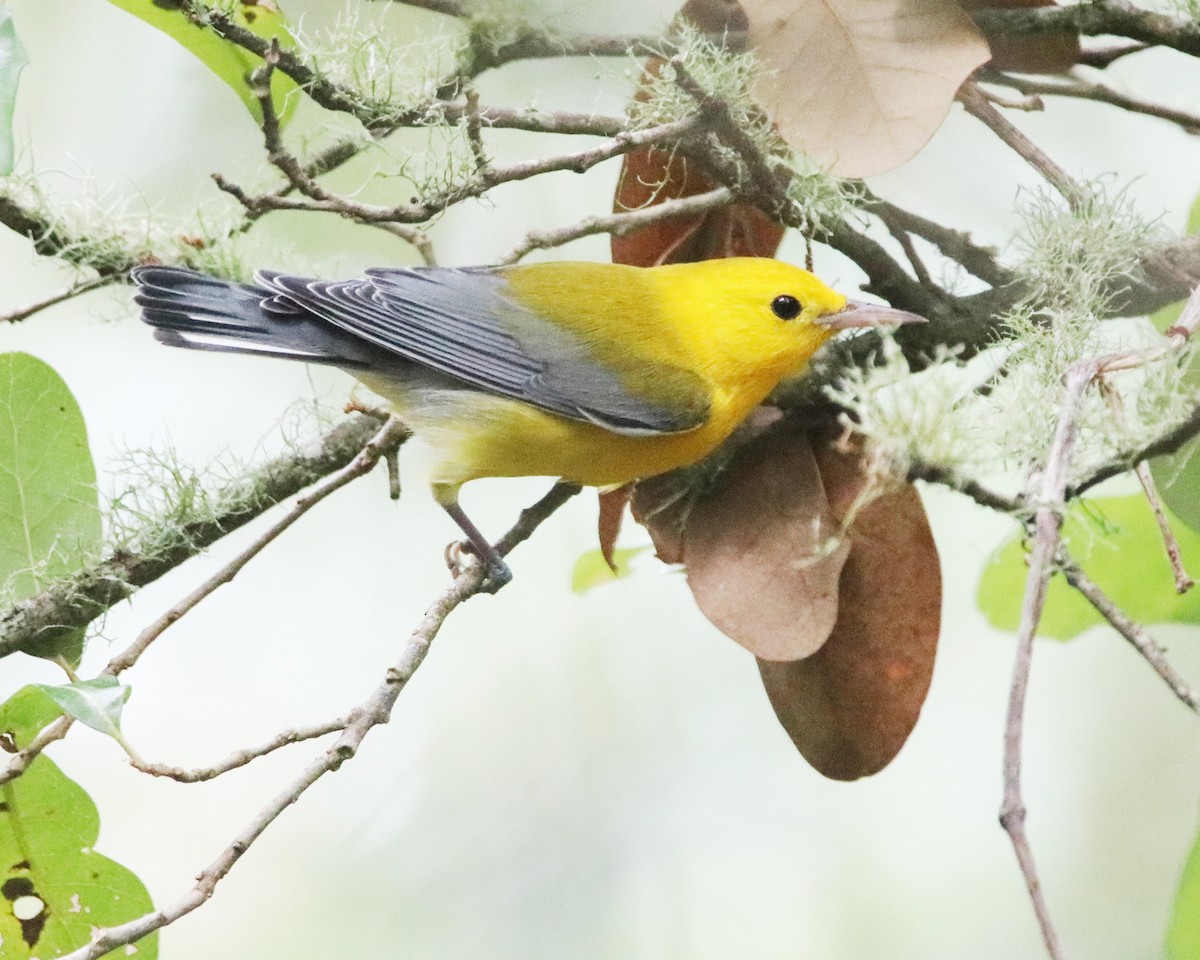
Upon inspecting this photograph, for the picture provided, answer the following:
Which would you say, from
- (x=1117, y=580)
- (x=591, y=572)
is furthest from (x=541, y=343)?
(x=1117, y=580)

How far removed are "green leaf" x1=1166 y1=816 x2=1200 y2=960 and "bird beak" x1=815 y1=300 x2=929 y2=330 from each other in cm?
28

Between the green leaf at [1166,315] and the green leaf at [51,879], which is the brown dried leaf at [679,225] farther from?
the green leaf at [51,879]

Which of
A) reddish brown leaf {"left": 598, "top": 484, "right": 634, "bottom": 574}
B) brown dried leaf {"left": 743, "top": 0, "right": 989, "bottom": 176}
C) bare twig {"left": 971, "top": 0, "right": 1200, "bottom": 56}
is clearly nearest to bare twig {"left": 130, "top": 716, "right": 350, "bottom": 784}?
reddish brown leaf {"left": 598, "top": 484, "right": 634, "bottom": 574}

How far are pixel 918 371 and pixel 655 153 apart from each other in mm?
172

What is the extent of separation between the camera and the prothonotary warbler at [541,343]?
66 centimetres

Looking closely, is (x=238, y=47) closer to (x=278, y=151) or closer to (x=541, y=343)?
(x=278, y=151)

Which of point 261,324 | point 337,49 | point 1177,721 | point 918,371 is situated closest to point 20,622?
point 261,324

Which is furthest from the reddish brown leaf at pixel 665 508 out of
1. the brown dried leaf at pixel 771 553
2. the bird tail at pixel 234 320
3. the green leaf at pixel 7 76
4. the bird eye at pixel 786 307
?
the green leaf at pixel 7 76

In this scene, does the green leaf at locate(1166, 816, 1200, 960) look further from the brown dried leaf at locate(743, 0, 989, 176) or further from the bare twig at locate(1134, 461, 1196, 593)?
the brown dried leaf at locate(743, 0, 989, 176)

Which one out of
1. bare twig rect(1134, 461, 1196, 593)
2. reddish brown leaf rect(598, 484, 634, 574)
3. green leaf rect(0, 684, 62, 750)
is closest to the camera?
bare twig rect(1134, 461, 1196, 593)

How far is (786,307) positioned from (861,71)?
0.59 feet

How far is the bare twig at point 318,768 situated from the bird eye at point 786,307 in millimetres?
227

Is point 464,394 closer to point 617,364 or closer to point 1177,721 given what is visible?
point 617,364

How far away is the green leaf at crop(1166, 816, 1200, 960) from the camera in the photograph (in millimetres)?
534
